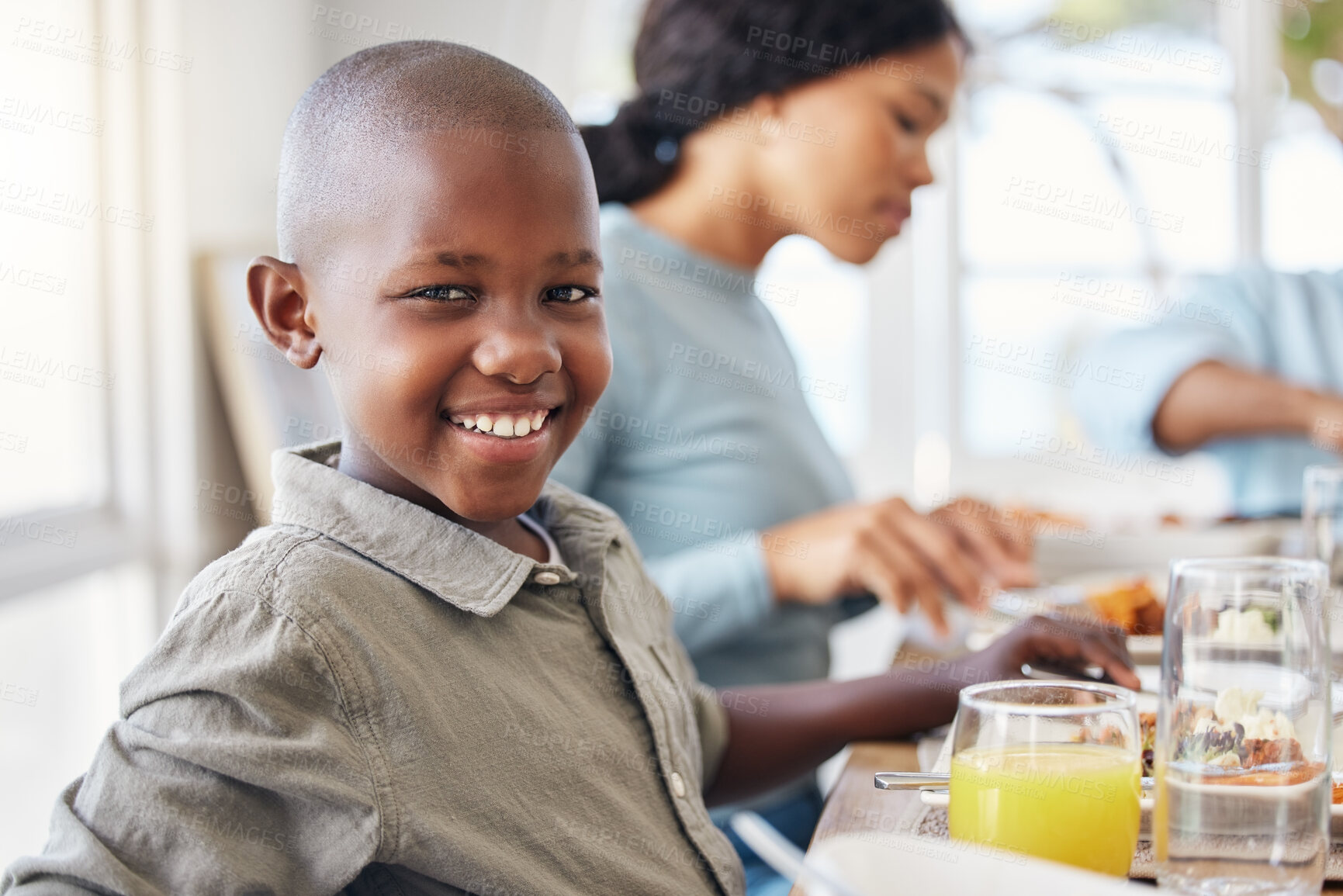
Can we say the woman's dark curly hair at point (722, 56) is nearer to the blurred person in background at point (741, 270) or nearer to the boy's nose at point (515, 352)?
the blurred person in background at point (741, 270)

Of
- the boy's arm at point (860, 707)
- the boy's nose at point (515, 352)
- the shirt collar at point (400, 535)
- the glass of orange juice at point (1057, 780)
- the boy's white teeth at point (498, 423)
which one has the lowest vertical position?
the boy's arm at point (860, 707)

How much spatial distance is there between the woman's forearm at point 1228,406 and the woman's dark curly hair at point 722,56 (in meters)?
0.78

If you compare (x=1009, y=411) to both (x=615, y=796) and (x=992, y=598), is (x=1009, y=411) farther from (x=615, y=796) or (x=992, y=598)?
(x=615, y=796)

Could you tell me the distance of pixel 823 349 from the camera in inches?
139

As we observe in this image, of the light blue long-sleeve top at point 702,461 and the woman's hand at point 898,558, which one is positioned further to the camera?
the light blue long-sleeve top at point 702,461

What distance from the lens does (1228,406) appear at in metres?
2.00

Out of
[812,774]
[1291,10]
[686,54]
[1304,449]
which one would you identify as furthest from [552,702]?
[1291,10]

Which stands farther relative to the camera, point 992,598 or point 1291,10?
point 1291,10

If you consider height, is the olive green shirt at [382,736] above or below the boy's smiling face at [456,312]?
below

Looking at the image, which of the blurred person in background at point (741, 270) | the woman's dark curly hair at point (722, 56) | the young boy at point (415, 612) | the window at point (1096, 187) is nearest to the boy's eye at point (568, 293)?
the young boy at point (415, 612)

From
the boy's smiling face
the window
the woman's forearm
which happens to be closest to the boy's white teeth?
the boy's smiling face

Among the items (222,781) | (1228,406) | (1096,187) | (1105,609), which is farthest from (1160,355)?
(222,781)

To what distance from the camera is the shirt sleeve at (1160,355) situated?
207 centimetres

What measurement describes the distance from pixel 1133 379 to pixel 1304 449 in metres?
0.35
